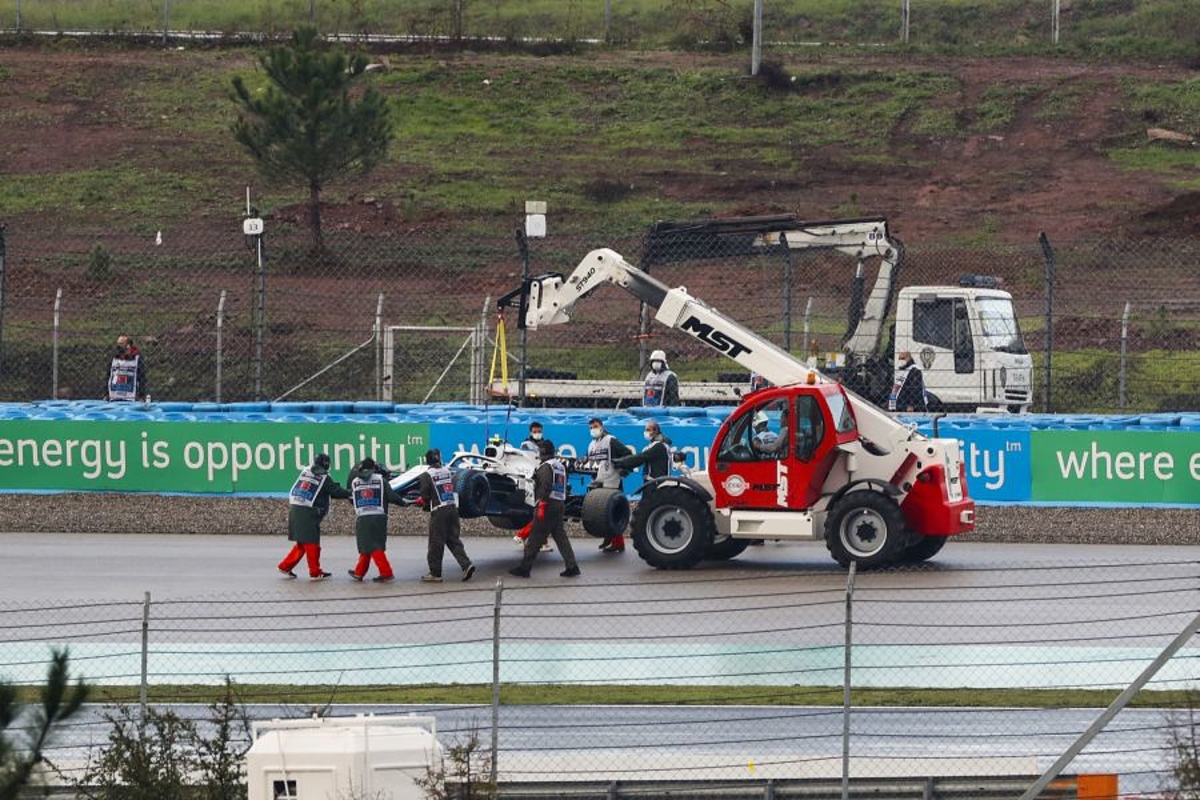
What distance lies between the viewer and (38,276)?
4372cm

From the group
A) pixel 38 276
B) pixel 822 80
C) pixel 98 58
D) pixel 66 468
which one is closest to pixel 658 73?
pixel 822 80

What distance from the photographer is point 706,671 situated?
1594 cm

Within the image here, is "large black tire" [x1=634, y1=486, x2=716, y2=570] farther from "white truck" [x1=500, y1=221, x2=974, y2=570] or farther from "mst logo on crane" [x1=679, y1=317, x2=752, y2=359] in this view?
"mst logo on crane" [x1=679, y1=317, x2=752, y2=359]

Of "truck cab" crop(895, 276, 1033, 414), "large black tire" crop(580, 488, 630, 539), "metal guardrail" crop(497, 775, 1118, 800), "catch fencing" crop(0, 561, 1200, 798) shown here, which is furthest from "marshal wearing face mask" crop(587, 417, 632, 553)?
"metal guardrail" crop(497, 775, 1118, 800)

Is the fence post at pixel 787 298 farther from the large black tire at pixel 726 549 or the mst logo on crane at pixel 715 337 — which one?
the large black tire at pixel 726 549

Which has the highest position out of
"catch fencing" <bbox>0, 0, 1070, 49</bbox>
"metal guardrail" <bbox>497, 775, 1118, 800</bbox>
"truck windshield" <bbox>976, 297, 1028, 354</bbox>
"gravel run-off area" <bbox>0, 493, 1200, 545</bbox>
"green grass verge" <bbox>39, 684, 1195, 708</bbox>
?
"catch fencing" <bbox>0, 0, 1070, 49</bbox>

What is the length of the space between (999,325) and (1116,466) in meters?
7.23

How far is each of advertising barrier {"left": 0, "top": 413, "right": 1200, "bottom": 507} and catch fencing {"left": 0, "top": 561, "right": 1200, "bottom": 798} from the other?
117 inches

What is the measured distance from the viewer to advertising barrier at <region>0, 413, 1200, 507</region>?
2320 centimetres

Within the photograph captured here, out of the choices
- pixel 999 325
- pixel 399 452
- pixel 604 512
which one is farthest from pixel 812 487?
pixel 999 325

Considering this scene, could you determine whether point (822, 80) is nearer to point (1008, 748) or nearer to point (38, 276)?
point (38, 276)

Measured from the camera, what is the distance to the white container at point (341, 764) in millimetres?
10633

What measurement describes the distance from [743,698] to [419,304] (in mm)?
28522

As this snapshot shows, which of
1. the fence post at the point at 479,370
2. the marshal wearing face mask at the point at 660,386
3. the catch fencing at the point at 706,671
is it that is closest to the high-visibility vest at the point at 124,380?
the fence post at the point at 479,370
